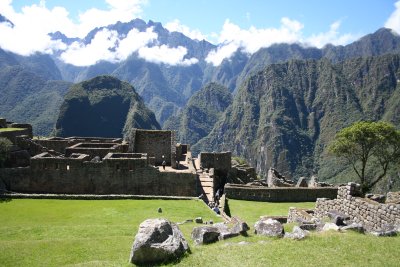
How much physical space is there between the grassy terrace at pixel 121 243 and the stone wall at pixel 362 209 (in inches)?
107

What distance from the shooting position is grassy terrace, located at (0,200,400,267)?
1114 cm

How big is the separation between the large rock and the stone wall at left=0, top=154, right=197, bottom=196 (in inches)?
725

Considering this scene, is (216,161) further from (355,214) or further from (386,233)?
(386,233)

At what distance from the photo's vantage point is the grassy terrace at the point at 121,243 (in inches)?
439

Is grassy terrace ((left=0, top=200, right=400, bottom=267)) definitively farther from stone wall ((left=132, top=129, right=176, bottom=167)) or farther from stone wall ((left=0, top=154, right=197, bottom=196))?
stone wall ((left=132, top=129, right=176, bottom=167))

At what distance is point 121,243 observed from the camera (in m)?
15.4

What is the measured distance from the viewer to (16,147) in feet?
121

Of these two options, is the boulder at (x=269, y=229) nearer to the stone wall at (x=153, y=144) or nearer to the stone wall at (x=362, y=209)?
the stone wall at (x=362, y=209)

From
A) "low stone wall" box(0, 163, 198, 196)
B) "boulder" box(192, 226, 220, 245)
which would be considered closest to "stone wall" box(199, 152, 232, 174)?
Answer: "low stone wall" box(0, 163, 198, 196)

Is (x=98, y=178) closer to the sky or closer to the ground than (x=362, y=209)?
closer to the ground

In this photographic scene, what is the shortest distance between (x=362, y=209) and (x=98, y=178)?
19317 millimetres

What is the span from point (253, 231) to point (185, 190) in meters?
16.2

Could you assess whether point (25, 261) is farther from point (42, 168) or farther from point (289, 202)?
point (289, 202)

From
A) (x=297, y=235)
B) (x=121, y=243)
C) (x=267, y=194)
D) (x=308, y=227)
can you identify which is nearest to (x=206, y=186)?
(x=267, y=194)
